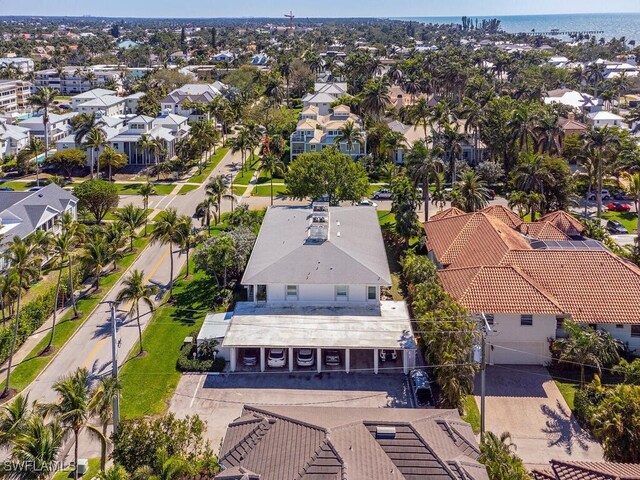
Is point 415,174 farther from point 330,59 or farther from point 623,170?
point 330,59

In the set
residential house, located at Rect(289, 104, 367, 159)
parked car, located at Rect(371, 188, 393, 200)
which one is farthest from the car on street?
residential house, located at Rect(289, 104, 367, 159)

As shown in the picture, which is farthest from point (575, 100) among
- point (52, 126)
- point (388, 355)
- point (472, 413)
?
point (472, 413)

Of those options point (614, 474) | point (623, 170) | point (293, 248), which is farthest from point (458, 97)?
point (614, 474)

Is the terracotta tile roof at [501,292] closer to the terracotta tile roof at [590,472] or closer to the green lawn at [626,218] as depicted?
the terracotta tile roof at [590,472]

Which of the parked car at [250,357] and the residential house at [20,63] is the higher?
the residential house at [20,63]

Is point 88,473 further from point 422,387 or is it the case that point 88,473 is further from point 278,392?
point 422,387

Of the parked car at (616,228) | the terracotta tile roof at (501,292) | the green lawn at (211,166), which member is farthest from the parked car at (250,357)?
the green lawn at (211,166)
